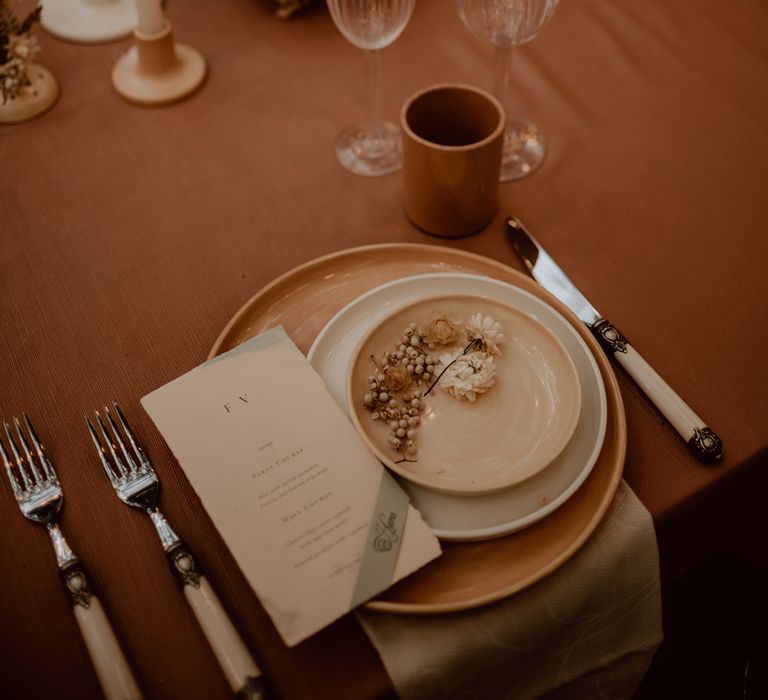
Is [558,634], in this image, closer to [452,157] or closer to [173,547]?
[173,547]

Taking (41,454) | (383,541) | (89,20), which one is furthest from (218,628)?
(89,20)

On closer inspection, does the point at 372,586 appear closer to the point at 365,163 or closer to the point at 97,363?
the point at 97,363

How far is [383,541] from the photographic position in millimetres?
454

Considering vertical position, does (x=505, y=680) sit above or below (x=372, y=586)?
below

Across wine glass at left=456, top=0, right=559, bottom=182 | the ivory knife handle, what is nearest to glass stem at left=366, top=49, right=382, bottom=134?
wine glass at left=456, top=0, right=559, bottom=182

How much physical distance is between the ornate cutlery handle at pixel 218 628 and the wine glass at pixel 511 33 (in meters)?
0.55

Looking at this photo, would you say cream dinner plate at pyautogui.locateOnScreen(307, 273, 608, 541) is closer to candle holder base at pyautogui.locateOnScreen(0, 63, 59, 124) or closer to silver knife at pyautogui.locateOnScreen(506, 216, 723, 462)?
silver knife at pyautogui.locateOnScreen(506, 216, 723, 462)

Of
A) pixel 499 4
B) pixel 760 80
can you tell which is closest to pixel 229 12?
pixel 499 4

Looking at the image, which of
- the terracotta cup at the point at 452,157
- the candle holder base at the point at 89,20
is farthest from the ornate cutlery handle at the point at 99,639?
the candle holder base at the point at 89,20

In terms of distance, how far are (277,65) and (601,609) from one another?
797 mm

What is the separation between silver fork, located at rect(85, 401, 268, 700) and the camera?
0.44 metres

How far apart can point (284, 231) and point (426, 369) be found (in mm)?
277

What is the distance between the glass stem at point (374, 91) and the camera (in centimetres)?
76

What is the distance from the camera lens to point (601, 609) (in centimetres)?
51
